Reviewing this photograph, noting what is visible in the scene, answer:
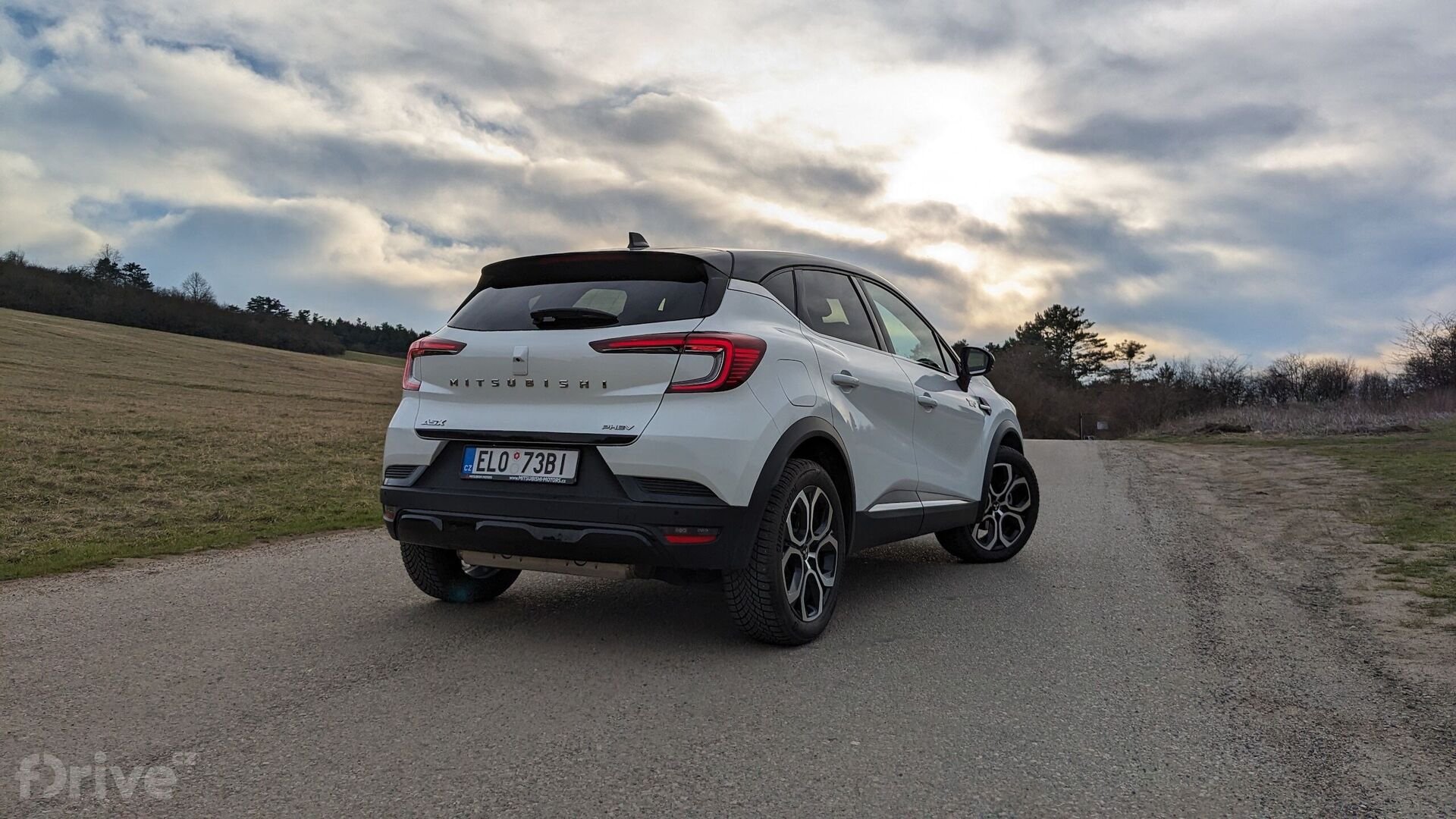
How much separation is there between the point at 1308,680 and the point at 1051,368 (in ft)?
259

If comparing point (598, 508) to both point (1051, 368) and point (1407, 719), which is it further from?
point (1051, 368)

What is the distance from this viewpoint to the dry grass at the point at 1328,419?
24891 mm

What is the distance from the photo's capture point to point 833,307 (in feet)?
16.9

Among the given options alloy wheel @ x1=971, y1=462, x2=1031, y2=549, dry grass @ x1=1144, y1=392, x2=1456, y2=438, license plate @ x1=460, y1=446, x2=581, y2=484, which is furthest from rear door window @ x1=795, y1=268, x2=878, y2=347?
dry grass @ x1=1144, y1=392, x2=1456, y2=438

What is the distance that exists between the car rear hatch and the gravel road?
0.98 metres

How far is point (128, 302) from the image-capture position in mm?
68125

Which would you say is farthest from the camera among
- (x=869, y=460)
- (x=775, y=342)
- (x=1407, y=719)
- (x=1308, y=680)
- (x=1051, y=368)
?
(x=1051, y=368)

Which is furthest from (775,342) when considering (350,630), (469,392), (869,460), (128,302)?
(128,302)

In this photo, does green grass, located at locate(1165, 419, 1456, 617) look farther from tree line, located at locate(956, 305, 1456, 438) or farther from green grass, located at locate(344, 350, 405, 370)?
green grass, located at locate(344, 350, 405, 370)

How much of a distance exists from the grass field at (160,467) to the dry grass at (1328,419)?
2210 centimetres

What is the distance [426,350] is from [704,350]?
135cm

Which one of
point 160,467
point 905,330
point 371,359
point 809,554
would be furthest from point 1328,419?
point 371,359

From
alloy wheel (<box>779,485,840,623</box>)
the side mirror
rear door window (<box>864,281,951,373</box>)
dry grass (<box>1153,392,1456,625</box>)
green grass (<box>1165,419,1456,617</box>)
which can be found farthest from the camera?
the side mirror

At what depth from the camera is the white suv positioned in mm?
3959
